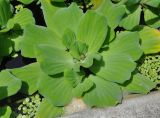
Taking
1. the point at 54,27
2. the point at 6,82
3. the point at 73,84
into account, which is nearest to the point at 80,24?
the point at 54,27

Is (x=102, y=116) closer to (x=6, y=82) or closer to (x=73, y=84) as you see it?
(x=73, y=84)

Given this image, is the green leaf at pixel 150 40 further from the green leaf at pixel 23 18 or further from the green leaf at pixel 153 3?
the green leaf at pixel 23 18

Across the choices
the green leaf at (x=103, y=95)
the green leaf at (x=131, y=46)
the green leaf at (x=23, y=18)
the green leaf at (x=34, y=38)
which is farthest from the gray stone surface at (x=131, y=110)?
the green leaf at (x=23, y=18)

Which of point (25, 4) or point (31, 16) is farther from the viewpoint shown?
point (25, 4)

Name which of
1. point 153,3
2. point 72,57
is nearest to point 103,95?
point 72,57

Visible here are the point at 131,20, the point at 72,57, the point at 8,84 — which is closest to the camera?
the point at 8,84

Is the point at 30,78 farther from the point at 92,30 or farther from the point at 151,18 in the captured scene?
the point at 151,18

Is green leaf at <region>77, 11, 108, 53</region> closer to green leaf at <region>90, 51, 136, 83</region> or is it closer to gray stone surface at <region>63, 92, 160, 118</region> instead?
green leaf at <region>90, 51, 136, 83</region>
